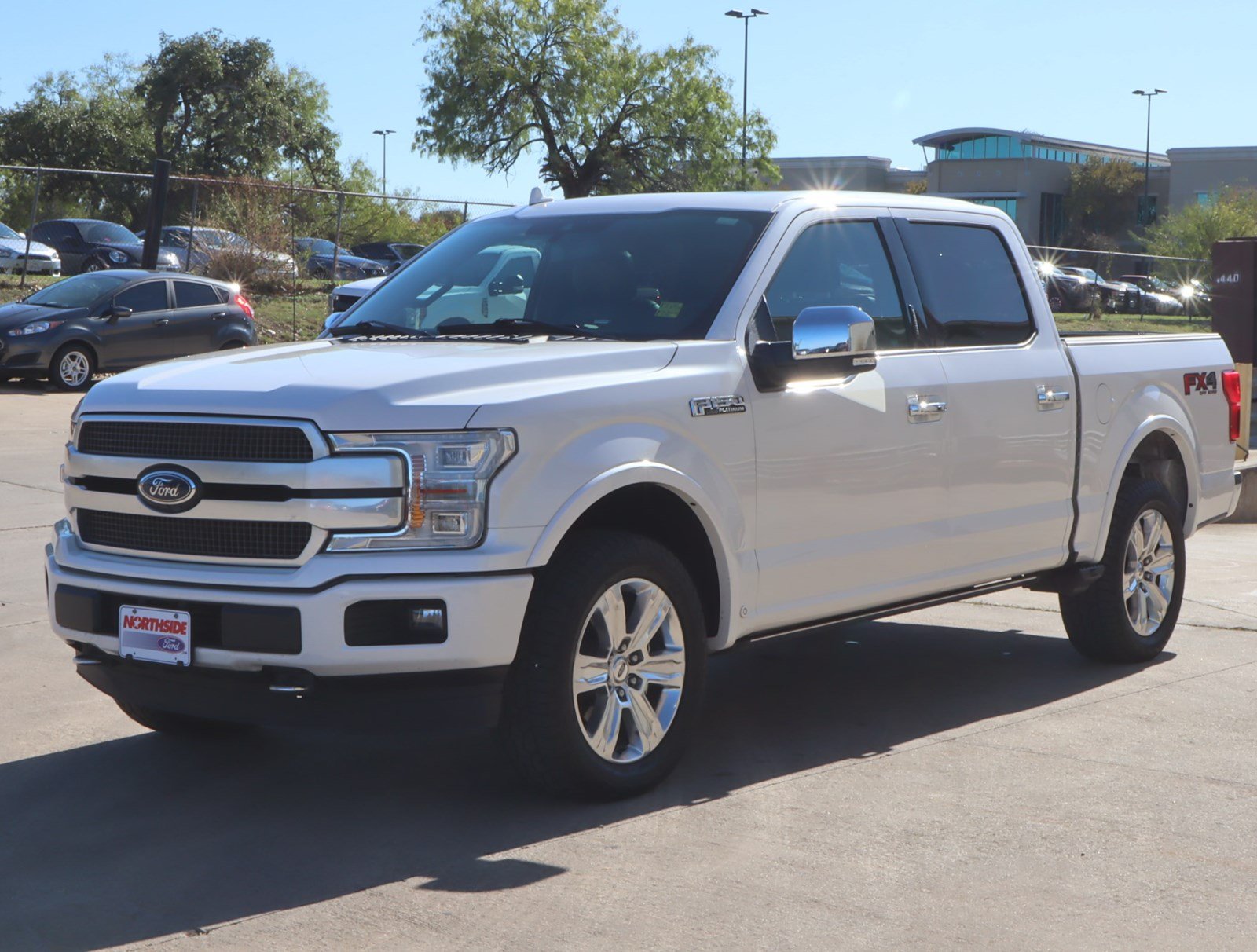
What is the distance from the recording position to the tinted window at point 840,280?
571cm

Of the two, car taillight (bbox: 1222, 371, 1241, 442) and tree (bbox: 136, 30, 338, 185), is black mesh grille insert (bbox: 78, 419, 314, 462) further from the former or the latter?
tree (bbox: 136, 30, 338, 185)

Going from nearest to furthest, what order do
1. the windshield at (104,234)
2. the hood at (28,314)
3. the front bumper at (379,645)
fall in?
the front bumper at (379,645)
the hood at (28,314)
the windshield at (104,234)

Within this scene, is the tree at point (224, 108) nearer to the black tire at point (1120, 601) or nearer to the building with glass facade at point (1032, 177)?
the building with glass facade at point (1032, 177)

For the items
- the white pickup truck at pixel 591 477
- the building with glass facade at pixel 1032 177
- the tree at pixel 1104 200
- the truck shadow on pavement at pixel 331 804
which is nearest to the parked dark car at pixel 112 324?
the truck shadow on pavement at pixel 331 804

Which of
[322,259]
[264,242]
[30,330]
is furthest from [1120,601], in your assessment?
[322,259]

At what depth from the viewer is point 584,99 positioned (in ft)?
185

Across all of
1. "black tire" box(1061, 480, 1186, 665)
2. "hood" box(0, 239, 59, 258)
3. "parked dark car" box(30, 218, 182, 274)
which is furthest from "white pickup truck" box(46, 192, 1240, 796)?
"parked dark car" box(30, 218, 182, 274)

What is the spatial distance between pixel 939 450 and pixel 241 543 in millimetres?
2689

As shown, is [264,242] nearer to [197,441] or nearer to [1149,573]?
[1149,573]

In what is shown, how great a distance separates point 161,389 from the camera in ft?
15.9

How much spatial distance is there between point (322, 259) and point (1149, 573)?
892 inches

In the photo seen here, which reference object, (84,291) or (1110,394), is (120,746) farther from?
(84,291)

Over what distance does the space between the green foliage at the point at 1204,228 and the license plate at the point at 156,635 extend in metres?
52.9

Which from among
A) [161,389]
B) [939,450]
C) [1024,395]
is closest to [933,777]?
[939,450]
